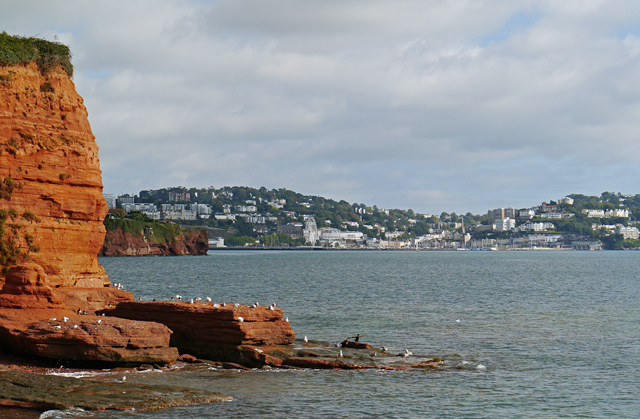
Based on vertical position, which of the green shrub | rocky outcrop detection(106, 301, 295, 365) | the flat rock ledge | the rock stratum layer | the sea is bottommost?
the sea

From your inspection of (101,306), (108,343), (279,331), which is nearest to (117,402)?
(108,343)

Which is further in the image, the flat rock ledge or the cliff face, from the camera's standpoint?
the cliff face

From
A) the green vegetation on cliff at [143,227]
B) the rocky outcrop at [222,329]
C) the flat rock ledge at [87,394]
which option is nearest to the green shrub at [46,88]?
the rocky outcrop at [222,329]

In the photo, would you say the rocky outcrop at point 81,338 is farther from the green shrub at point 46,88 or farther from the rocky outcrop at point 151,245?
the rocky outcrop at point 151,245

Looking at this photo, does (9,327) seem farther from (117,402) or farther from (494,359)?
(494,359)

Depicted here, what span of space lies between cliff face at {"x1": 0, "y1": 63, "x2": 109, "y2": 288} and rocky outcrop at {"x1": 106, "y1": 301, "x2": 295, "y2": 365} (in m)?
8.47

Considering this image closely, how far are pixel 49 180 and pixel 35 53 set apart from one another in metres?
7.44

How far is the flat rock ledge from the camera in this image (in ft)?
60.9

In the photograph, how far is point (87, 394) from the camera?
19.6 metres

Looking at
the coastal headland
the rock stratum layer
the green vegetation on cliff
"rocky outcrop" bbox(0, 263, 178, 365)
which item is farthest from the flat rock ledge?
the green vegetation on cliff

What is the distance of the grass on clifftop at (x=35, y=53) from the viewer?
3469 cm

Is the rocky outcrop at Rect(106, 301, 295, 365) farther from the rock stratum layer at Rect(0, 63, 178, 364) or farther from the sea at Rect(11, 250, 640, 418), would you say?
the rock stratum layer at Rect(0, 63, 178, 364)

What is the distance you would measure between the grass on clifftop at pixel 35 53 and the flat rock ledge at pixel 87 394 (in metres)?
20.4

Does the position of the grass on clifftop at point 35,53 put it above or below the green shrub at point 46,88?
above
